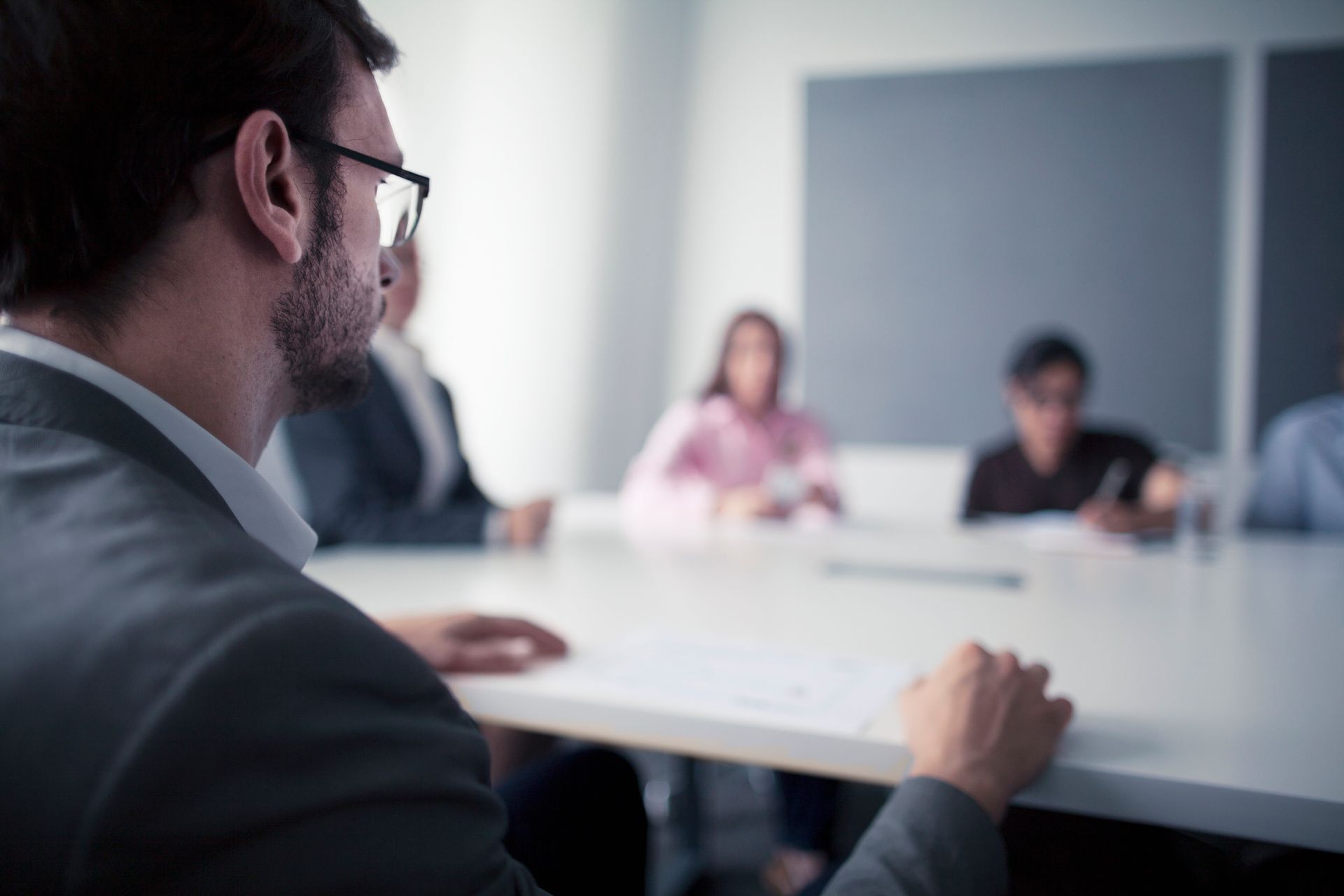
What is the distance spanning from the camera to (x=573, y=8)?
3.86 m

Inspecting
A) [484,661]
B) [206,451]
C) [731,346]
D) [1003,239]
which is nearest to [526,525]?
[484,661]

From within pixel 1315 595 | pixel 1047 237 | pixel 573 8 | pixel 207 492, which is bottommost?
pixel 1315 595

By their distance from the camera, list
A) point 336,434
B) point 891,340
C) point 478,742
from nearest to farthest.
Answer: point 478,742 → point 336,434 → point 891,340

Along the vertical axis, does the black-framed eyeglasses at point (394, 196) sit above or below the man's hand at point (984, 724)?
above

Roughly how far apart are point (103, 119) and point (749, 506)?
197 cm

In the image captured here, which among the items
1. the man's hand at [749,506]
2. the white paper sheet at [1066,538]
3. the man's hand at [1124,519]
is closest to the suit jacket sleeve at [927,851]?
the white paper sheet at [1066,538]

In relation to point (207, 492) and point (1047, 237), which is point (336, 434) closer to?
point (207, 492)

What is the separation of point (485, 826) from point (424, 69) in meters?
3.17

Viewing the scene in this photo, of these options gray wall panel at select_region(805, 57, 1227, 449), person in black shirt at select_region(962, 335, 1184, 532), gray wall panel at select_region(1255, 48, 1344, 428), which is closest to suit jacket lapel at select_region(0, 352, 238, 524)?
person in black shirt at select_region(962, 335, 1184, 532)

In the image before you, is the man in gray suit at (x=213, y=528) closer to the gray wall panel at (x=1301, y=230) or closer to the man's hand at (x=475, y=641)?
the man's hand at (x=475, y=641)

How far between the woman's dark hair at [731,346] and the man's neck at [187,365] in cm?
267

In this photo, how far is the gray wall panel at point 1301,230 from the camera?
354cm

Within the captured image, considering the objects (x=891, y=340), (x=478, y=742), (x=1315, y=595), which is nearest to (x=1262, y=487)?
(x=1315, y=595)

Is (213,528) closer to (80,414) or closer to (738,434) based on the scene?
(80,414)
